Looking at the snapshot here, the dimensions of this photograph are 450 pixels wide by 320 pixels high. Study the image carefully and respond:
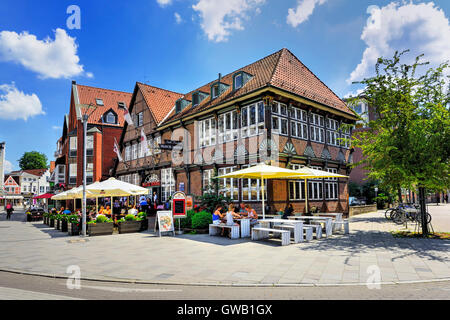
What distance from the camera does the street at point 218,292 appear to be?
A: 5.02 meters

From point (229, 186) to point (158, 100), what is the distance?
1524 centimetres

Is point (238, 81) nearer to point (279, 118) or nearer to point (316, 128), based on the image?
point (279, 118)

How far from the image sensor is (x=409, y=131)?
11.2m

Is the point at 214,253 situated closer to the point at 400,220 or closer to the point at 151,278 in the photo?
the point at 151,278

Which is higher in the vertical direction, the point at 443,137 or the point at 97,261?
the point at 443,137

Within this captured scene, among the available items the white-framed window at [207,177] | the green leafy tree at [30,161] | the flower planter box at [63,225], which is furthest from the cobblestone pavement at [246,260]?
the green leafy tree at [30,161]

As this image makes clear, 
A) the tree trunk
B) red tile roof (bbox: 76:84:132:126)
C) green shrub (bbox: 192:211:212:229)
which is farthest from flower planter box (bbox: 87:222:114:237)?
red tile roof (bbox: 76:84:132:126)

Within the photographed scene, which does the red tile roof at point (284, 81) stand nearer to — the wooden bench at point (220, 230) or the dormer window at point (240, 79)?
the dormer window at point (240, 79)

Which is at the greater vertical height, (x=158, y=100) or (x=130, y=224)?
(x=158, y=100)

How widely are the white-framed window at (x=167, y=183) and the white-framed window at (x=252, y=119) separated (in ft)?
29.0

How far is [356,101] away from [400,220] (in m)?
7.22

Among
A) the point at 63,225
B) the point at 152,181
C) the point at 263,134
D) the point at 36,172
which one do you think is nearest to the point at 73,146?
the point at 152,181
